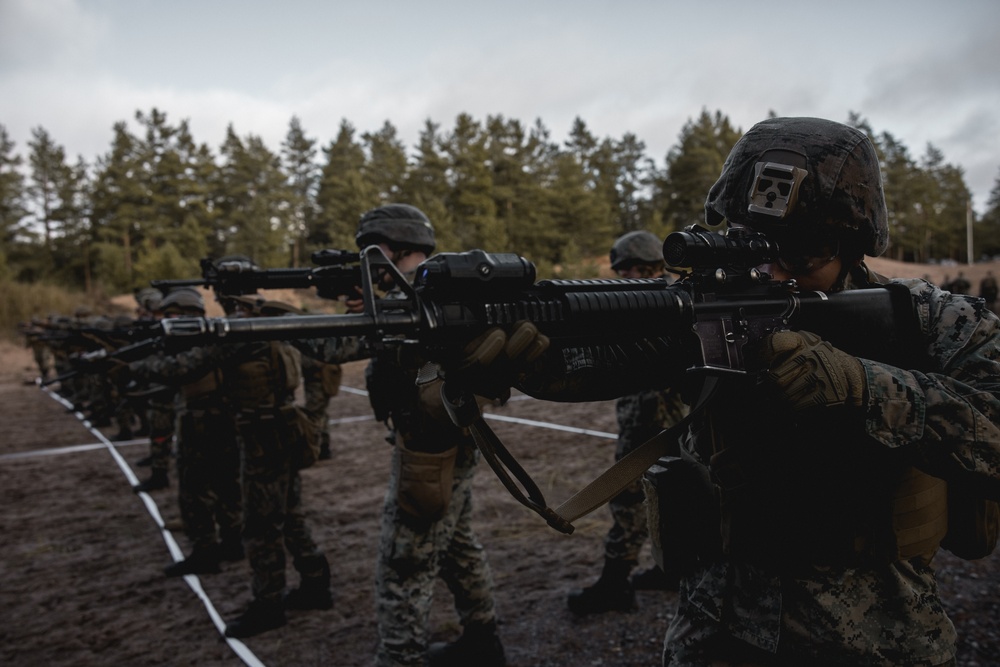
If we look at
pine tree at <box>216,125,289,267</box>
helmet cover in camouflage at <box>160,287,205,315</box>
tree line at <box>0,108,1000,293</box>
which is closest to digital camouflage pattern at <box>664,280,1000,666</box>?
helmet cover in camouflage at <box>160,287,205,315</box>

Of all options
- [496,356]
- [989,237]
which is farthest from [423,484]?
[989,237]

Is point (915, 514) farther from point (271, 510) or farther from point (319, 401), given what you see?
point (319, 401)

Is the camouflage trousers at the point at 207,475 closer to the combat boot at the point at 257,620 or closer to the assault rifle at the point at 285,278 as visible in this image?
the combat boot at the point at 257,620

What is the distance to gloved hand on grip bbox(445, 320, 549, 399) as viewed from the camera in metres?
1.53

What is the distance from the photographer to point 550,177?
158 feet

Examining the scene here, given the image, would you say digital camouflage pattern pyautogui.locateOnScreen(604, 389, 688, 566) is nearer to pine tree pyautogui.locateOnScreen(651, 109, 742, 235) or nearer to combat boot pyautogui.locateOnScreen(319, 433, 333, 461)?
combat boot pyautogui.locateOnScreen(319, 433, 333, 461)

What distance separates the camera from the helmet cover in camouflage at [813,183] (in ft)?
6.14

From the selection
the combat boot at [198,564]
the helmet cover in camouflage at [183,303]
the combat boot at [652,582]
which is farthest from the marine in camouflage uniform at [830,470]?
the helmet cover in camouflage at [183,303]

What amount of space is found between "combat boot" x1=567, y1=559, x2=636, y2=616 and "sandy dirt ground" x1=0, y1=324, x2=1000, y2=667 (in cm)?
10

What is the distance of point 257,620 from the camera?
14.2 feet

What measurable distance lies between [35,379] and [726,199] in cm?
2966

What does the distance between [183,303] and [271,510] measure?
308 centimetres

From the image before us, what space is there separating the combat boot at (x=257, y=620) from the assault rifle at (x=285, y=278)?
2.21 metres

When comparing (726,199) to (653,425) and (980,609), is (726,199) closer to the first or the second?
(653,425)
